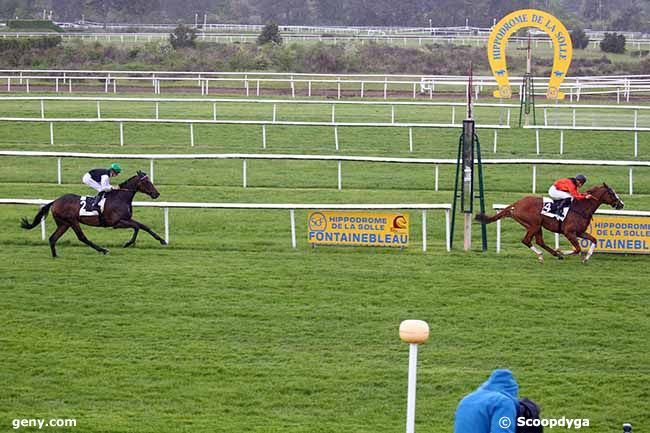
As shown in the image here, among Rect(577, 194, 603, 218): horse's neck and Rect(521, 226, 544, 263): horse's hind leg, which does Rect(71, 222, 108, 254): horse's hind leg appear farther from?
Rect(577, 194, 603, 218): horse's neck

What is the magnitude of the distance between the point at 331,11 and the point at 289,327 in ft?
190

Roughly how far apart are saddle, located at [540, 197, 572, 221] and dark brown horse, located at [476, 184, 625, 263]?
0.04m

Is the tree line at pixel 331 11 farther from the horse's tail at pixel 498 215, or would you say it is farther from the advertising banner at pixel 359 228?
the horse's tail at pixel 498 215

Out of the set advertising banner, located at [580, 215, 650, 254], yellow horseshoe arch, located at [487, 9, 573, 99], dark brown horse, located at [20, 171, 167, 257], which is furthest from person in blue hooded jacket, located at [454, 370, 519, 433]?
yellow horseshoe arch, located at [487, 9, 573, 99]

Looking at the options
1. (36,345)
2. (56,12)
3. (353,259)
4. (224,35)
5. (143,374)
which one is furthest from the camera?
(56,12)

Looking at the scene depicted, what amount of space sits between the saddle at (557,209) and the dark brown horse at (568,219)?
0.04m

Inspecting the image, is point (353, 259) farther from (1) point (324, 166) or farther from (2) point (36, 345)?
(1) point (324, 166)

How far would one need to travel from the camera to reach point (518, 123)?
2588 cm

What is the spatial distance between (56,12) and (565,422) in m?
63.8

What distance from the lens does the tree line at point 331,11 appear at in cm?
6225

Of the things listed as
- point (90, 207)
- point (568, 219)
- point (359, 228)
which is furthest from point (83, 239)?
point (568, 219)

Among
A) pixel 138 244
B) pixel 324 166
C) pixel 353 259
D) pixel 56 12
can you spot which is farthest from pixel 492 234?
pixel 56 12

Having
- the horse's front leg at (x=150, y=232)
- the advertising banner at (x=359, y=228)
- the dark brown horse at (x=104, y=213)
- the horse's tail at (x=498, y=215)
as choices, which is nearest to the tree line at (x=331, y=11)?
the advertising banner at (x=359, y=228)

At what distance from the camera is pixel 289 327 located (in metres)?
10.3
